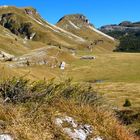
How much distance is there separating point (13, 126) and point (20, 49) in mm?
179475

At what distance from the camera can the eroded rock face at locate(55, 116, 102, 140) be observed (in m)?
13.6

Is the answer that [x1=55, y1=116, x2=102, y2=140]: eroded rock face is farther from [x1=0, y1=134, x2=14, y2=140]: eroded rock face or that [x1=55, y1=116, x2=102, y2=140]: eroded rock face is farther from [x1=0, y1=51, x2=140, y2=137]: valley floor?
[x1=0, y1=51, x2=140, y2=137]: valley floor

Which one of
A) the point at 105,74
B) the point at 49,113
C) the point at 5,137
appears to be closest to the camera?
the point at 5,137

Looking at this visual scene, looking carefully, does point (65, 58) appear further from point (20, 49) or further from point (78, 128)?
point (78, 128)

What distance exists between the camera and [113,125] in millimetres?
14609

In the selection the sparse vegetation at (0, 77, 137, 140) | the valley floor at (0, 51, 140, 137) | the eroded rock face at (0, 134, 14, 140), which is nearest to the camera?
the eroded rock face at (0, 134, 14, 140)

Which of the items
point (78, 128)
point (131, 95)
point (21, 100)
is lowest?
point (131, 95)

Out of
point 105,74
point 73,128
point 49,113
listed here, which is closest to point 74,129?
point 73,128

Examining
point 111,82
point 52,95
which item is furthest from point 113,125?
point 111,82

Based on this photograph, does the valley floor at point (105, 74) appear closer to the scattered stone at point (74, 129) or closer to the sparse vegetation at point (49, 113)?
the sparse vegetation at point (49, 113)

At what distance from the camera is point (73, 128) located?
549 inches

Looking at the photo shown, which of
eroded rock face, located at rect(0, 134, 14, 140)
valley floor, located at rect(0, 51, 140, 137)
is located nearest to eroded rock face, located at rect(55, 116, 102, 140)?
eroded rock face, located at rect(0, 134, 14, 140)

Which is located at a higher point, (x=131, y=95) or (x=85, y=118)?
(x=85, y=118)

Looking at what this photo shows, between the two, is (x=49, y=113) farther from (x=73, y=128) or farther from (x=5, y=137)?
(x=5, y=137)
